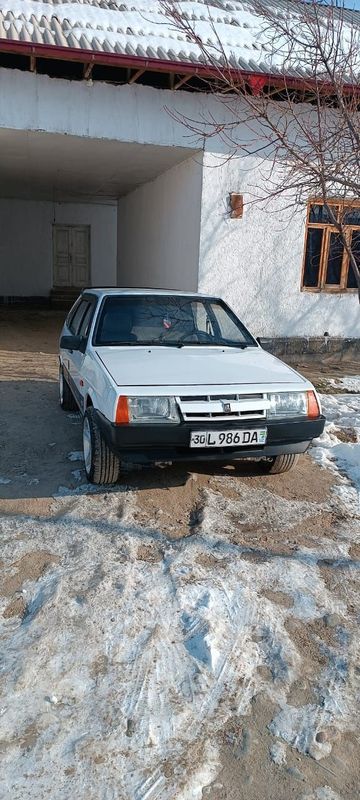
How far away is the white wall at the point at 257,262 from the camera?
28.3 ft

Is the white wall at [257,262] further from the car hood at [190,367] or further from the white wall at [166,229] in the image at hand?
the car hood at [190,367]

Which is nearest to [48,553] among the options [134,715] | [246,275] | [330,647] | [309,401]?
[134,715]

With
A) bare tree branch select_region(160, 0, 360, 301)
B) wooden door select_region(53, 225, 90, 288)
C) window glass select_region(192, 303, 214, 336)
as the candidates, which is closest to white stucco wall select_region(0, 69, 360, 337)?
bare tree branch select_region(160, 0, 360, 301)

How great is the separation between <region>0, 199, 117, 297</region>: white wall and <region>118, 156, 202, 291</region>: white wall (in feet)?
6.77

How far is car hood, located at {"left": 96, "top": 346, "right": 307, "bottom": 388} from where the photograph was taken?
3.78 m

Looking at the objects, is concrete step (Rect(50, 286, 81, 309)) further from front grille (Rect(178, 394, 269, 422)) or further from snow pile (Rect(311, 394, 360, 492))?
front grille (Rect(178, 394, 269, 422))

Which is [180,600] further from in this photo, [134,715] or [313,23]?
[313,23]

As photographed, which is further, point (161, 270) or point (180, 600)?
point (161, 270)

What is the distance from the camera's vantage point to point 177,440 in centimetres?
362

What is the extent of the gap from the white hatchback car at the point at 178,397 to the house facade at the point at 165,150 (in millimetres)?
3779

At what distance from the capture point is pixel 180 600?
2830 millimetres

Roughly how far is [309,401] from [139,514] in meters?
1.39

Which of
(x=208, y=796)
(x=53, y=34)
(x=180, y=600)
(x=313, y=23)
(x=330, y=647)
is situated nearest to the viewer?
(x=208, y=796)

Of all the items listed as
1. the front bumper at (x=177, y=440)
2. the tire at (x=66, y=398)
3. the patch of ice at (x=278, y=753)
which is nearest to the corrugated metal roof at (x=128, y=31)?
the tire at (x=66, y=398)
